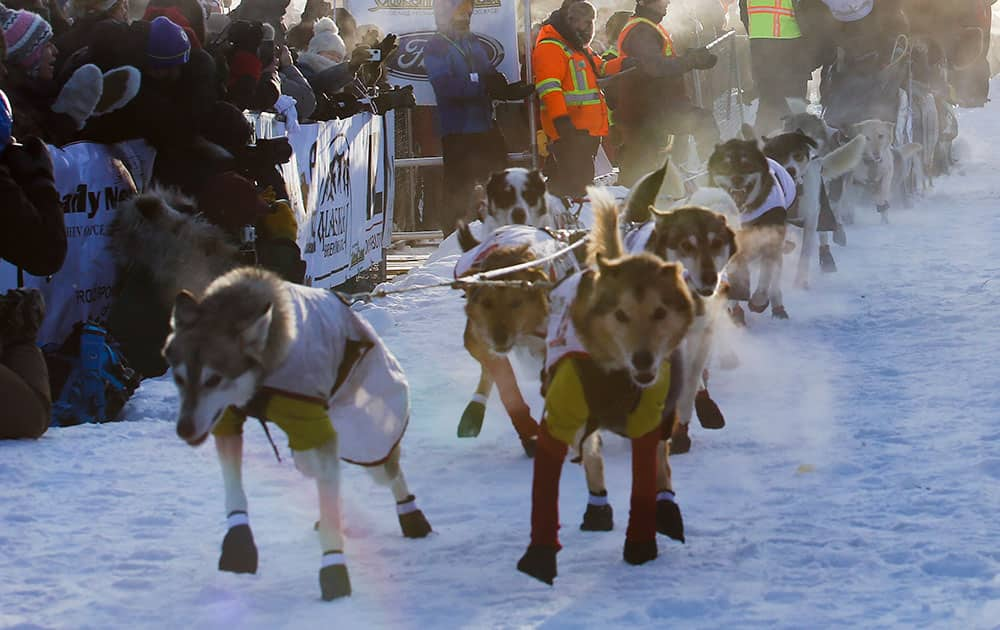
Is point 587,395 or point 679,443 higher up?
point 587,395

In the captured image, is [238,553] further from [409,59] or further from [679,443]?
[409,59]

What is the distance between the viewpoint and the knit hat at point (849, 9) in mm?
14406

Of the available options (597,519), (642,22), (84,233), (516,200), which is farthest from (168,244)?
(642,22)

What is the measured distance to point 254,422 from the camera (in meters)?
6.69

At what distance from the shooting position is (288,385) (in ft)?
13.0

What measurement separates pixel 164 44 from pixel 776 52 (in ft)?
29.1

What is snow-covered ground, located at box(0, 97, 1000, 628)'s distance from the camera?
4.11 m

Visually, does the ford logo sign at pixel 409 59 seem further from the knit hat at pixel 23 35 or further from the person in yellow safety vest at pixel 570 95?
the knit hat at pixel 23 35

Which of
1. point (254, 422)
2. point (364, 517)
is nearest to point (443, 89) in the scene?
point (254, 422)

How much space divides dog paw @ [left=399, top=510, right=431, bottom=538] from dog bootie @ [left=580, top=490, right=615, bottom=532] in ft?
1.66

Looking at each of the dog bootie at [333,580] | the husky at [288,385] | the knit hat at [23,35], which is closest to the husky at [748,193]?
the knit hat at [23,35]

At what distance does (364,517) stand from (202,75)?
3061 mm

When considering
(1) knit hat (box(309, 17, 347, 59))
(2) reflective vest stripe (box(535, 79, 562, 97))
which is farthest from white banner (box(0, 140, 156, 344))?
(2) reflective vest stripe (box(535, 79, 562, 97))

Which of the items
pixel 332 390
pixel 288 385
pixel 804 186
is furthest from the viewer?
pixel 804 186
